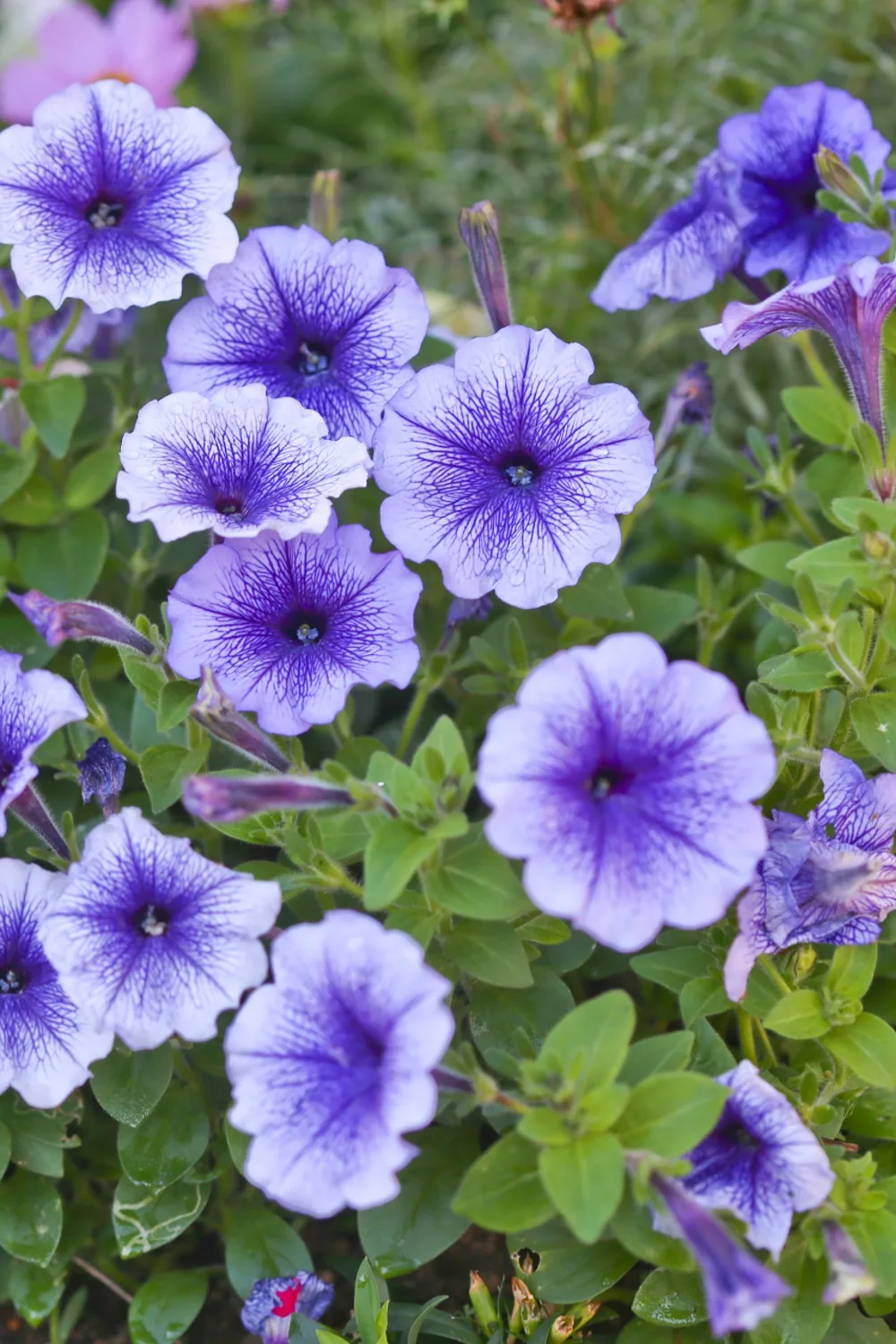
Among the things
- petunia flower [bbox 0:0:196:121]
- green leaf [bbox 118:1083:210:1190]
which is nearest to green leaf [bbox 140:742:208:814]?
green leaf [bbox 118:1083:210:1190]

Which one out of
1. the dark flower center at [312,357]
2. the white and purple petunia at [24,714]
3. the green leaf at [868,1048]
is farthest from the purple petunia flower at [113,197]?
the green leaf at [868,1048]

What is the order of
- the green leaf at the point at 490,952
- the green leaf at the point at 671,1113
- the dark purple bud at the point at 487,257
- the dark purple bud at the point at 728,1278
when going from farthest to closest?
1. the dark purple bud at the point at 487,257
2. the green leaf at the point at 490,952
3. the green leaf at the point at 671,1113
4. the dark purple bud at the point at 728,1278

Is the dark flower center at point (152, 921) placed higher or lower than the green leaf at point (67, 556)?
lower

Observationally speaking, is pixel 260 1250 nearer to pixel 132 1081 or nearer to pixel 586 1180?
pixel 132 1081

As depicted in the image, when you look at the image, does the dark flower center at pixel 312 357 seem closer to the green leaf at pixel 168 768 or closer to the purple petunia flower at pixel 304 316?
the purple petunia flower at pixel 304 316

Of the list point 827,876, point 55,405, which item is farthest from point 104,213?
point 827,876
